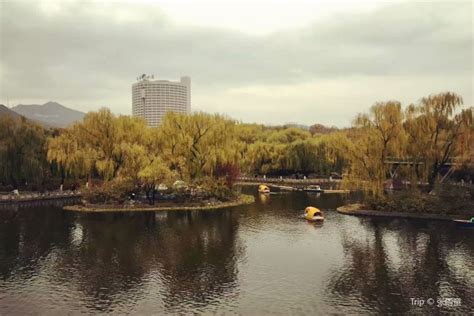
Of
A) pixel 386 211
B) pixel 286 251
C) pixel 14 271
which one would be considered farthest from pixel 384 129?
pixel 14 271

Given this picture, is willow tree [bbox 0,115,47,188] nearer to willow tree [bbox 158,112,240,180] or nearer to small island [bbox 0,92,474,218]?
small island [bbox 0,92,474,218]

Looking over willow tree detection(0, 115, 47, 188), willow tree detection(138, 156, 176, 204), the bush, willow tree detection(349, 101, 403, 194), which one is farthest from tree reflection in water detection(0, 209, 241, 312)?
willow tree detection(349, 101, 403, 194)

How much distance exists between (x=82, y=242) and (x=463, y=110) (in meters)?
34.1

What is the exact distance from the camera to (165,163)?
43.1 metres

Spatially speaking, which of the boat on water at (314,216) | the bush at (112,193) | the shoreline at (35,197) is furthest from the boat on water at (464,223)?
the shoreline at (35,197)

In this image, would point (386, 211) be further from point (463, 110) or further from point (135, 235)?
point (135, 235)

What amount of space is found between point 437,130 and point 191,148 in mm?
24533

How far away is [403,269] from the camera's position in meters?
22.3

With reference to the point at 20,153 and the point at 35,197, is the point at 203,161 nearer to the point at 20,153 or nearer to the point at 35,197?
the point at 35,197

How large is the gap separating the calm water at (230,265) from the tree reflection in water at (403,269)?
0.06 meters

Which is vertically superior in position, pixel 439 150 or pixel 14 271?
pixel 439 150

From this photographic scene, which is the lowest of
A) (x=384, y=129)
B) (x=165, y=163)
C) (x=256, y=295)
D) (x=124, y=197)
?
(x=256, y=295)

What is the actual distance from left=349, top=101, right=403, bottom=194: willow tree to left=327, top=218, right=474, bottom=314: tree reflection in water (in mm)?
7643
